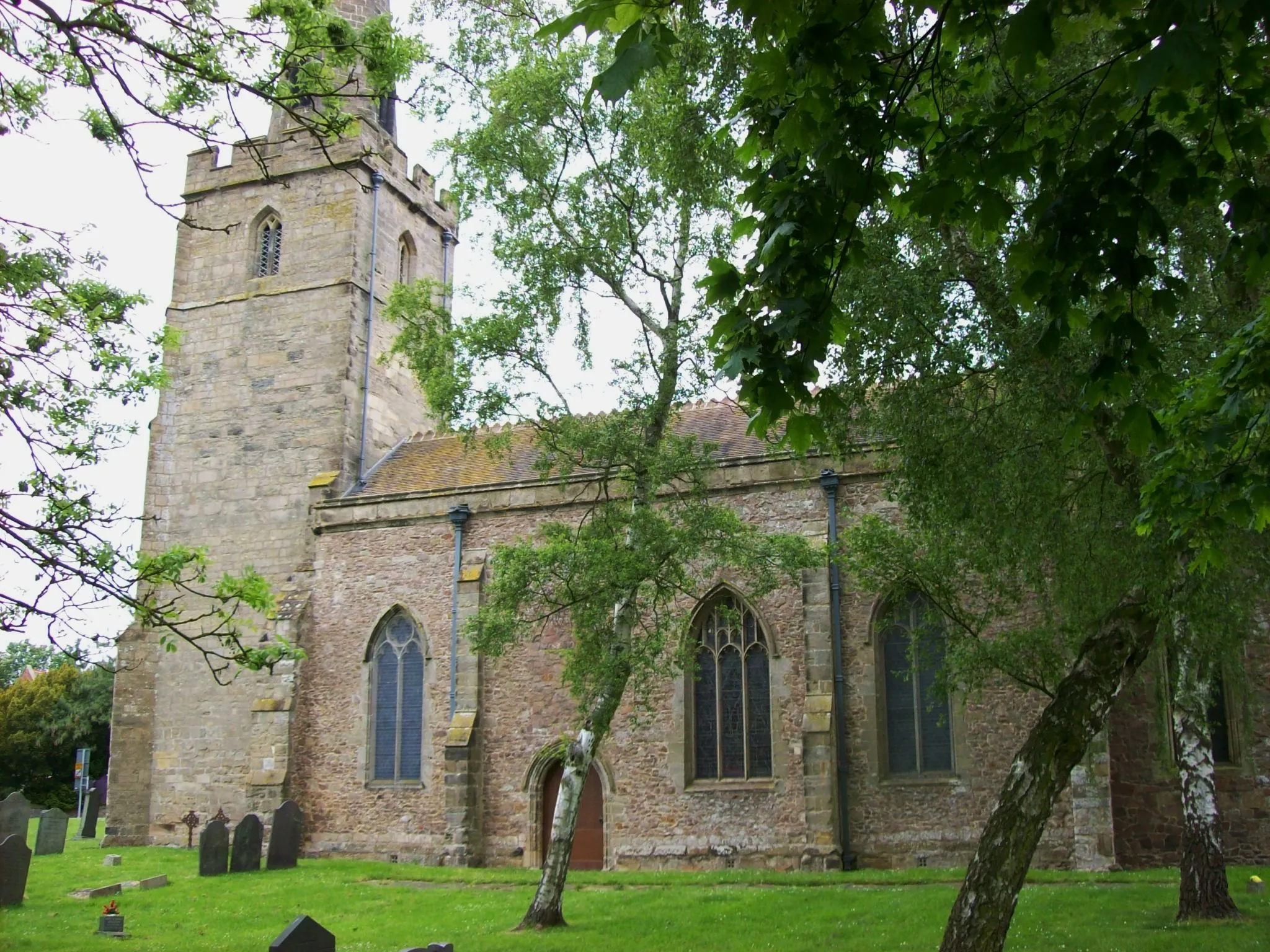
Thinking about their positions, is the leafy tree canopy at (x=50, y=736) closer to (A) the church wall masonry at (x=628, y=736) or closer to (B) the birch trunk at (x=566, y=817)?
(A) the church wall masonry at (x=628, y=736)

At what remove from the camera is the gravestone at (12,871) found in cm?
1455

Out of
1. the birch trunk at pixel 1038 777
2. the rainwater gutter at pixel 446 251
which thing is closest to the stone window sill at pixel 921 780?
the birch trunk at pixel 1038 777

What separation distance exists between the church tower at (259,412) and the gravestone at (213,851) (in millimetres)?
2567

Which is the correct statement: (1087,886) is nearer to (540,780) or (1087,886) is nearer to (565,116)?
(540,780)

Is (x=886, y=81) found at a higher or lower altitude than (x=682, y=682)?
higher

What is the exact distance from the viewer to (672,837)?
18.3 metres

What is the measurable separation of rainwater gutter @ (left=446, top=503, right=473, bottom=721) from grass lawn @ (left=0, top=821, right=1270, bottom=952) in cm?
317

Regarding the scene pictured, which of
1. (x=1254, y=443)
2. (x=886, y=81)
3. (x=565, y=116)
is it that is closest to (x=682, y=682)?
(x=565, y=116)

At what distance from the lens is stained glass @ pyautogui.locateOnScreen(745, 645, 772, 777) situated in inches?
725

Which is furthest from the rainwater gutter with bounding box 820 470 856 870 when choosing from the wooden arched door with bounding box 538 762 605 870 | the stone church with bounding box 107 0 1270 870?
the wooden arched door with bounding box 538 762 605 870

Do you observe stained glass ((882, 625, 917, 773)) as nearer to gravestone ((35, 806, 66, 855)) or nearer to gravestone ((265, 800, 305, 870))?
gravestone ((265, 800, 305, 870))

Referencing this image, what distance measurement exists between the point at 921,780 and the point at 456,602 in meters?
8.17

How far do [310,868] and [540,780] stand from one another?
3.77 metres

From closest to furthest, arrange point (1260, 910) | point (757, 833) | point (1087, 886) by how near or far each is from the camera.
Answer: point (1260, 910), point (1087, 886), point (757, 833)
